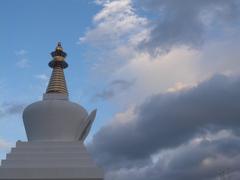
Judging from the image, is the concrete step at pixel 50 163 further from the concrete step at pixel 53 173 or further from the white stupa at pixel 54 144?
the concrete step at pixel 53 173

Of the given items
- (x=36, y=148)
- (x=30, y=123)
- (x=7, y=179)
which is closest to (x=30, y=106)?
(x=30, y=123)

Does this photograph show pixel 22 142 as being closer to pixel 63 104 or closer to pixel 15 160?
pixel 15 160

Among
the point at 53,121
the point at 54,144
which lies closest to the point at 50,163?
the point at 54,144

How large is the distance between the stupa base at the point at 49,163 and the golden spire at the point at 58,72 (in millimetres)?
2878

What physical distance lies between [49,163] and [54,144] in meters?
0.89

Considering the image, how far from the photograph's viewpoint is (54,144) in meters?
16.8

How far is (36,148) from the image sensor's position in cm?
1675

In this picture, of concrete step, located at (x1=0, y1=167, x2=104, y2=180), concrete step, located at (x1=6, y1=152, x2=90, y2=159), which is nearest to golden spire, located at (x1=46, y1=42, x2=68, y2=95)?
concrete step, located at (x1=6, y1=152, x2=90, y2=159)

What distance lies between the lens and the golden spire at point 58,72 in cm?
1873

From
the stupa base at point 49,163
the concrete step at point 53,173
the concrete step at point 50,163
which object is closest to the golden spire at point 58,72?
the stupa base at point 49,163

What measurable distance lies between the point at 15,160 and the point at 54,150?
155cm

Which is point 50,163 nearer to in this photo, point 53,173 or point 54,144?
point 53,173

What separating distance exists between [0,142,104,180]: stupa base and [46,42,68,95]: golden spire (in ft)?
9.44

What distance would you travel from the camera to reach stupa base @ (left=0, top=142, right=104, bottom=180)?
51.5 ft
